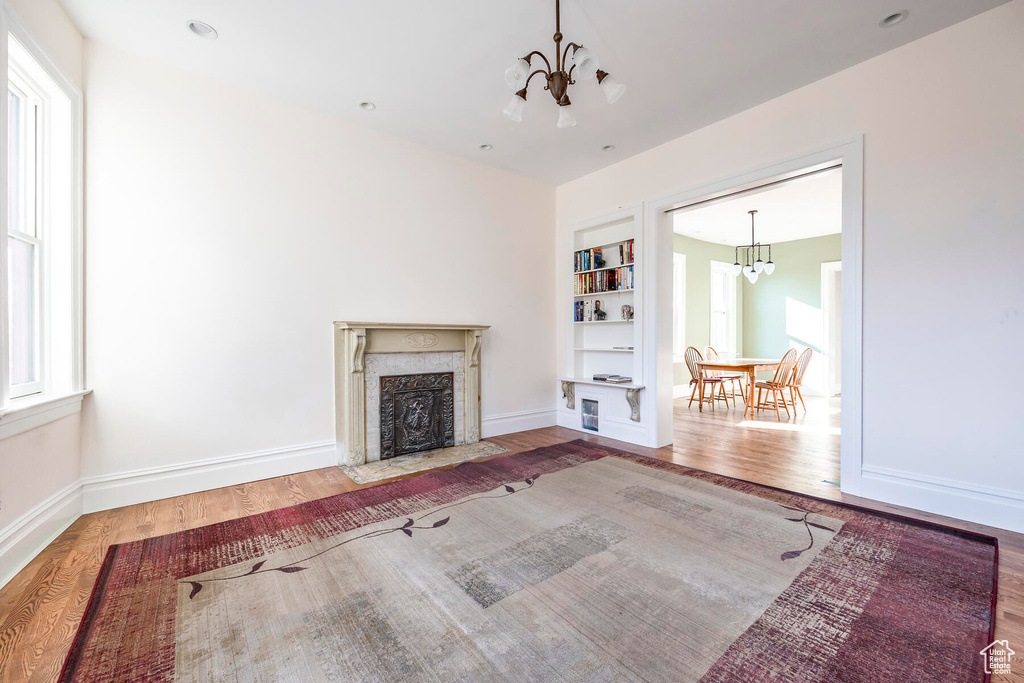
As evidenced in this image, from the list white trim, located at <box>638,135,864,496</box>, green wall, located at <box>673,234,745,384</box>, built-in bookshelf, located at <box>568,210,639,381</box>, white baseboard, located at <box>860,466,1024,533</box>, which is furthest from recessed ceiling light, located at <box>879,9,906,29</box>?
green wall, located at <box>673,234,745,384</box>

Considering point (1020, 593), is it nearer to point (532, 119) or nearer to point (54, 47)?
point (532, 119)

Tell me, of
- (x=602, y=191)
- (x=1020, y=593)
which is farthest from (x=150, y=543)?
(x=602, y=191)

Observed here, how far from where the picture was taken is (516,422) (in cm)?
461

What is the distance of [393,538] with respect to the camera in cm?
216

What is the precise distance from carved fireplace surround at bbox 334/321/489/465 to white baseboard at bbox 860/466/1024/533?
3.09 m

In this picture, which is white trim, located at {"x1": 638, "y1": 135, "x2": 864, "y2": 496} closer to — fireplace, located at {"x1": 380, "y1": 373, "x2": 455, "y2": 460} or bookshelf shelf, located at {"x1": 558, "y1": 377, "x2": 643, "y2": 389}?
bookshelf shelf, located at {"x1": 558, "y1": 377, "x2": 643, "y2": 389}

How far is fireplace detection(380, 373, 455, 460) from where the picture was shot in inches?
143

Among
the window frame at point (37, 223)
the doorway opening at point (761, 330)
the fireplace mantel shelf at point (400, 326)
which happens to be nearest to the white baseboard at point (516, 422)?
the fireplace mantel shelf at point (400, 326)

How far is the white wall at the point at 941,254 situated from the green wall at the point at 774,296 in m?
4.78

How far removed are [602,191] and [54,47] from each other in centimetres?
412

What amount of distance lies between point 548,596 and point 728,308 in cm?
819

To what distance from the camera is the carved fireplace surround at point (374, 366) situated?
11.3 ft

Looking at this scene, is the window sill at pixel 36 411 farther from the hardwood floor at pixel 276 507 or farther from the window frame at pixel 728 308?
the window frame at pixel 728 308

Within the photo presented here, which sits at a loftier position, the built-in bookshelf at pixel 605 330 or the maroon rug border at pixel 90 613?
the built-in bookshelf at pixel 605 330
